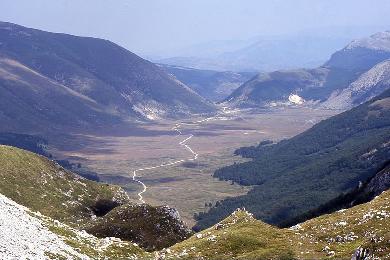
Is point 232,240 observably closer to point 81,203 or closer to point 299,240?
point 299,240

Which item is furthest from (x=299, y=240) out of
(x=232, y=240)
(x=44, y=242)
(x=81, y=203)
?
(x=81, y=203)

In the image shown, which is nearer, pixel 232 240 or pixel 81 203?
pixel 232 240

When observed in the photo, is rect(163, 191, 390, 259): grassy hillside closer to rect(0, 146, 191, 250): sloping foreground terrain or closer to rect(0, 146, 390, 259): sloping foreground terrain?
rect(0, 146, 390, 259): sloping foreground terrain

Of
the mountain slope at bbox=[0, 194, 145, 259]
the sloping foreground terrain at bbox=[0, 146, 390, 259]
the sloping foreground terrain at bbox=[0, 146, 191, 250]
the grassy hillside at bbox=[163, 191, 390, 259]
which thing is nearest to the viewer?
the mountain slope at bbox=[0, 194, 145, 259]

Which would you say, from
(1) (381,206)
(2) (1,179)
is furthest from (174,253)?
(2) (1,179)

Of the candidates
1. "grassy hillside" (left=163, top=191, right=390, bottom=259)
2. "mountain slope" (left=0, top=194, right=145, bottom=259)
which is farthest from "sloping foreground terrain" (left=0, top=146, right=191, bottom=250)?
"grassy hillside" (left=163, top=191, right=390, bottom=259)

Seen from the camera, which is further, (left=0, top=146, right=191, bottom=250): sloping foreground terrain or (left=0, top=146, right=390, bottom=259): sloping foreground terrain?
(left=0, top=146, right=191, bottom=250): sloping foreground terrain

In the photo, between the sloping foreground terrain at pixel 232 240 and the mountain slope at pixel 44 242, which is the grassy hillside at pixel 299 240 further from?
the mountain slope at pixel 44 242

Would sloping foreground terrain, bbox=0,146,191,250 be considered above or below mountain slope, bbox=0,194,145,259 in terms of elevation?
below

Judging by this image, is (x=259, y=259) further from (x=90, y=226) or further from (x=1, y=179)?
(x=1, y=179)
